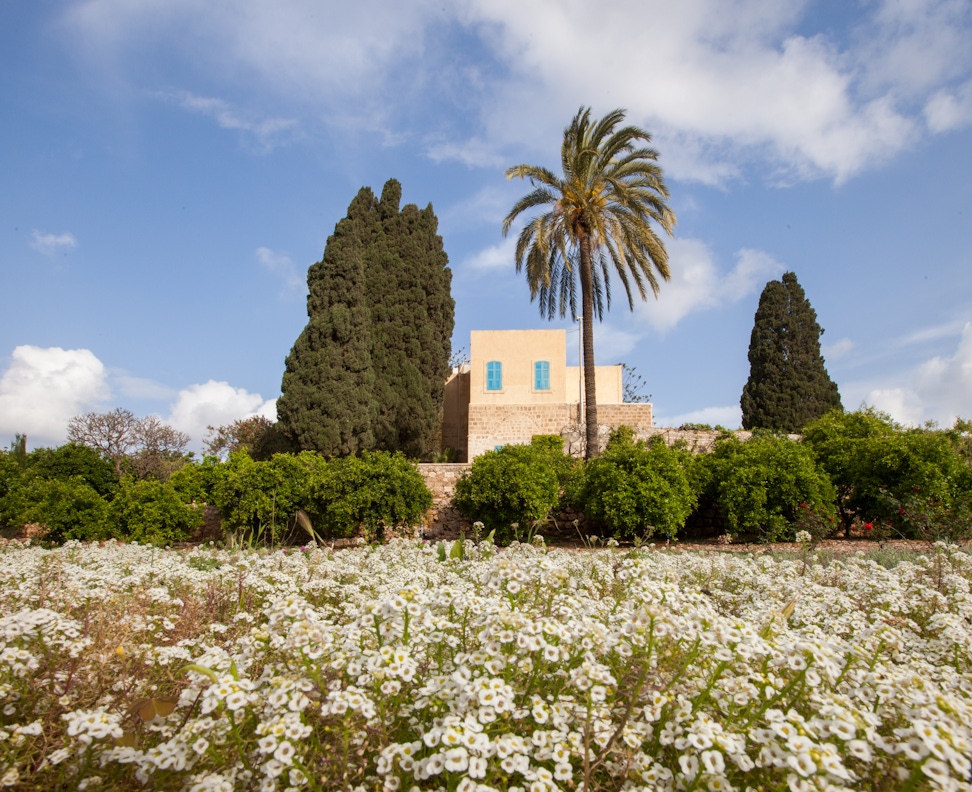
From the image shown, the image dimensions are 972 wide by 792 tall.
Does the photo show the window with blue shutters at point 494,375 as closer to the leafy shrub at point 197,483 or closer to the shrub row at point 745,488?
the shrub row at point 745,488

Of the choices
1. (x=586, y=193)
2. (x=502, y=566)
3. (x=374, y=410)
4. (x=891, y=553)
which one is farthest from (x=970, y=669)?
(x=374, y=410)

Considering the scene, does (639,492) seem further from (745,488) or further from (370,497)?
(370,497)

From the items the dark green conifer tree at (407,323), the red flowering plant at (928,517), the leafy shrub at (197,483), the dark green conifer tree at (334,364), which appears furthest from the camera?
the dark green conifer tree at (407,323)

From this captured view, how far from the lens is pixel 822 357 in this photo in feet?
88.4

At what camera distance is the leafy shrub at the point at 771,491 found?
1063 cm

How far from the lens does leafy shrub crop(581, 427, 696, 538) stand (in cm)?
1063

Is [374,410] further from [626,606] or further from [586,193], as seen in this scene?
[626,606]

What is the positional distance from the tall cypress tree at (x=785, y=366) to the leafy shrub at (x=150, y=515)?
71.7ft

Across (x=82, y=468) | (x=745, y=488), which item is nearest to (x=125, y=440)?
(x=82, y=468)

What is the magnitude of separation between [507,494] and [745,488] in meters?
4.19

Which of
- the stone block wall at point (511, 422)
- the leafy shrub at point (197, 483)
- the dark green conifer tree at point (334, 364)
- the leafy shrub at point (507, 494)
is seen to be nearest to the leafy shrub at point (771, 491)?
the leafy shrub at point (507, 494)

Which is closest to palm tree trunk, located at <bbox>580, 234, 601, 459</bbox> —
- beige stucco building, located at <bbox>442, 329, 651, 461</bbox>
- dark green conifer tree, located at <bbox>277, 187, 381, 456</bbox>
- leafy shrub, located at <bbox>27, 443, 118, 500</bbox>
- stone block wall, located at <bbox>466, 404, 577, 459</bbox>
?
beige stucco building, located at <bbox>442, 329, 651, 461</bbox>

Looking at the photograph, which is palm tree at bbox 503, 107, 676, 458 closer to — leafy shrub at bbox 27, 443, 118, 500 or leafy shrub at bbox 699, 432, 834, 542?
leafy shrub at bbox 699, 432, 834, 542

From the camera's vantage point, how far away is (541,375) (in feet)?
77.8
